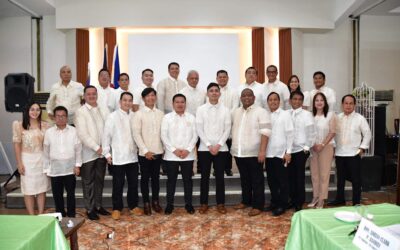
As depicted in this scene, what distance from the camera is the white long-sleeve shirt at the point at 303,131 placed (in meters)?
4.12

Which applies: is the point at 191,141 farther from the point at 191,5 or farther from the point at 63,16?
the point at 63,16

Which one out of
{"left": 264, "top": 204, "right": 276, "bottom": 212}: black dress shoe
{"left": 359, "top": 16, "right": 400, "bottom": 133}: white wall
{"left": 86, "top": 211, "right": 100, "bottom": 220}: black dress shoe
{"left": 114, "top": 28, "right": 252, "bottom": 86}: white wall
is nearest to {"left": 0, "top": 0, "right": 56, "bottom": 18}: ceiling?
{"left": 114, "top": 28, "right": 252, "bottom": 86}: white wall

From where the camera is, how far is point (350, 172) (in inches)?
173

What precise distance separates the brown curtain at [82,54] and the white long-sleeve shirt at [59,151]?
137 inches

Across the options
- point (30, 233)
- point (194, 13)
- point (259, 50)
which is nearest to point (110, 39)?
point (194, 13)

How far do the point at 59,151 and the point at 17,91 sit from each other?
1895 millimetres

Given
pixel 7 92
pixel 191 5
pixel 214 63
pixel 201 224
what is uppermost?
pixel 191 5

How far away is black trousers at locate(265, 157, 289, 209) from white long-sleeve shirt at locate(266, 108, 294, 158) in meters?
0.10

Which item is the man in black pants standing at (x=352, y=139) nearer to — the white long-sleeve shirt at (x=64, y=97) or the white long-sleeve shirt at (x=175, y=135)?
the white long-sleeve shirt at (x=175, y=135)

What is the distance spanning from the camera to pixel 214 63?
7.45 metres

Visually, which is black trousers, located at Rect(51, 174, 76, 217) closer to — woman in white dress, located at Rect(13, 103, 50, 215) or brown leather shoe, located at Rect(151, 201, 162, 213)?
woman in white dress, located at Rect(13, 103, 50, 215)

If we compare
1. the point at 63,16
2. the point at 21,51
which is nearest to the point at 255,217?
the point at 63,16

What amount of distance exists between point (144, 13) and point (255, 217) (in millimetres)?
4543

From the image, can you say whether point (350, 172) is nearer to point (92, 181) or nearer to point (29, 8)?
point (92, 181)
